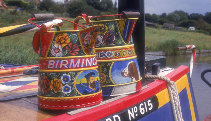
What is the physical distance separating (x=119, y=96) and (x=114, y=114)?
14 centimetres

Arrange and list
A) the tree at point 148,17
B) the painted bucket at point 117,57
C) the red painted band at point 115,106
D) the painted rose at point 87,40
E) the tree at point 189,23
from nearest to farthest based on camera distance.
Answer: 1. the red painted band at point 115,106
2. the painted rose at point 87,40
3. the painted bucket at point 117,57
4. the tree at point 148,17
5. the tree at point 189,23

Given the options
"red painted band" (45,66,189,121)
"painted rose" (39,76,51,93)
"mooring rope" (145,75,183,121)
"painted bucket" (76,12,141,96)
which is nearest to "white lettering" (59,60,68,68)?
"painted rose" (39,76,51,93)

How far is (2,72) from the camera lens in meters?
2.93

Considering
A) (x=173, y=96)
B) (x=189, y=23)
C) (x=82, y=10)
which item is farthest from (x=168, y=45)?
(x=189, y=23)

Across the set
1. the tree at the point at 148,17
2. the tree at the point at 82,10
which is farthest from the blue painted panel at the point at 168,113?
the tree at the point at 148,17

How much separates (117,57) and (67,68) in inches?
15.3

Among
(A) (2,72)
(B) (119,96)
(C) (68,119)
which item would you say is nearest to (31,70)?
(A) (2,72)

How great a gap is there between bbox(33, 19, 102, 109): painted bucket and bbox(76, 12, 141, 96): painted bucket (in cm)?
24

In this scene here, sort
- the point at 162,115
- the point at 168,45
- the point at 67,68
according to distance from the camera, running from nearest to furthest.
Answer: the point at 67,68, the point at 162,115, the point at 168,45

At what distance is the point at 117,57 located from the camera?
168 cm

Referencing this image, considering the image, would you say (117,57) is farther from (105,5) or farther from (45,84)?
(105,5)

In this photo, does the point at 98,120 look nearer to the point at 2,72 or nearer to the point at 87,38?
the point at 87,38

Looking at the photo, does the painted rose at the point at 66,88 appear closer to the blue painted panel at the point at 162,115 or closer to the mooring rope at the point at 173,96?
the blue painted panel at the point at 162,115

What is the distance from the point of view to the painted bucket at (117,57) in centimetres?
168
